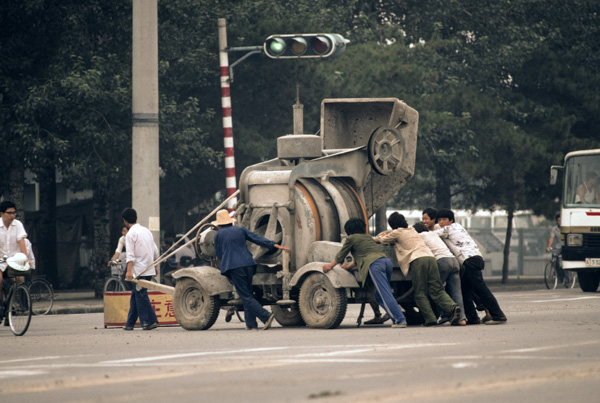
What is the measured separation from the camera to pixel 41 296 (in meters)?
22.2

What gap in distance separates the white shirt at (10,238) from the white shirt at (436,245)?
5.64 meters

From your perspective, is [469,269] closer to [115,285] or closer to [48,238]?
[115,285]

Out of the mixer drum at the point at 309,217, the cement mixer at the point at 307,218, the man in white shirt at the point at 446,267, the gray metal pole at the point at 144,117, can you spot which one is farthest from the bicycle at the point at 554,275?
the man in white shirt at the point at 446,267

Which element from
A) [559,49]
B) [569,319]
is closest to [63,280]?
[559,49]

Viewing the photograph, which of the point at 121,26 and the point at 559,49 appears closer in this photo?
the point at 121,26

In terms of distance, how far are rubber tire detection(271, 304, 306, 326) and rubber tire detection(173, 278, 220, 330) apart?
1075 millimetres

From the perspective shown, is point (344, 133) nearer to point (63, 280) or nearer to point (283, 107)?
point (283, 107)

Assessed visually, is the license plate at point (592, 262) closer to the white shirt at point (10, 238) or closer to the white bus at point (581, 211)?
the white bus at point (581, 211)

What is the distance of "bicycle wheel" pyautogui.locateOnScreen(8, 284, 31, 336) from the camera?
14.9 meters

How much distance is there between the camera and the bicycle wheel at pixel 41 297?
2191 centimetres

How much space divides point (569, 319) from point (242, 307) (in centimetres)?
458

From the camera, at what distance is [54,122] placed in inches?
977

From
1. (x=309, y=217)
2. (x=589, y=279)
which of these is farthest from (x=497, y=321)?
(x=589, y=279)

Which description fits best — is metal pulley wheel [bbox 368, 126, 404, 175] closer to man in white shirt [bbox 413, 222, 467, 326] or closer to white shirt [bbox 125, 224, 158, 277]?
man in white shirt [bbox 413, 222, 467, 326]
